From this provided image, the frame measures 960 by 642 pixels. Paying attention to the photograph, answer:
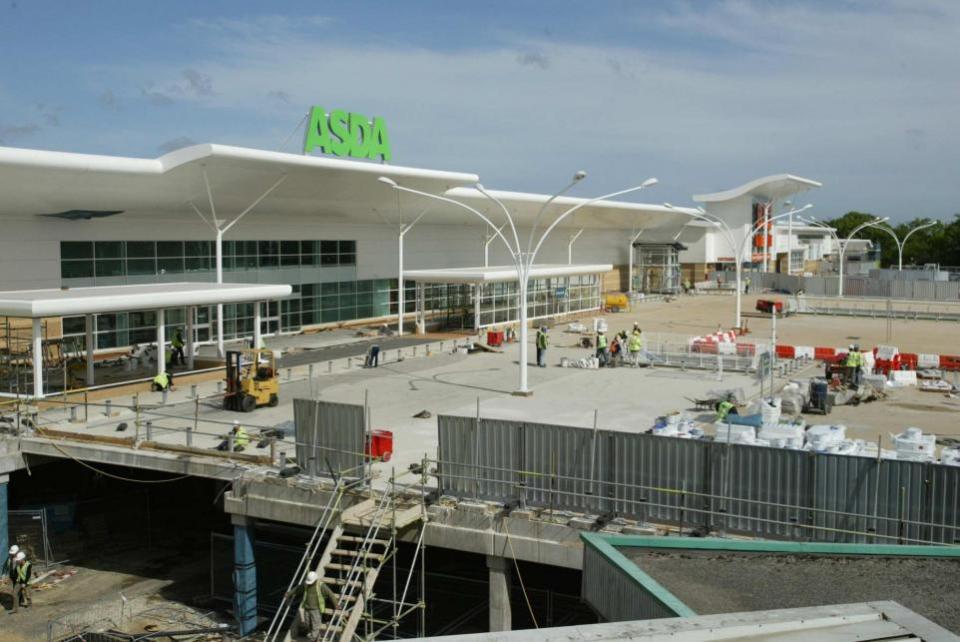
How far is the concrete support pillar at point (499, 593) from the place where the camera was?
659 inches

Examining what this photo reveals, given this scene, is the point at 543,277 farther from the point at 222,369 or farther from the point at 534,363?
the point at 222,369

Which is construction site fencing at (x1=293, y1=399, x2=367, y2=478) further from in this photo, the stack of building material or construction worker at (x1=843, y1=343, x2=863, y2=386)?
construction worker at (x1=843, y1=343, x2=863, y2=386)

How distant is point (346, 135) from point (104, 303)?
17.7m

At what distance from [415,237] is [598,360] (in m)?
22.3

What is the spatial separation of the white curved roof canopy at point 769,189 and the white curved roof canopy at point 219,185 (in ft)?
164

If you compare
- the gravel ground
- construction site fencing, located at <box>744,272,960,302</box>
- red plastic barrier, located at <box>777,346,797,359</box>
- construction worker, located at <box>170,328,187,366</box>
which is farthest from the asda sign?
construction site fencing, located at <box>744,272,960,302</box>

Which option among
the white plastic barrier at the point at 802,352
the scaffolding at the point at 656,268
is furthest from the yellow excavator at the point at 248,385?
the scaffolding at the point at 656,268

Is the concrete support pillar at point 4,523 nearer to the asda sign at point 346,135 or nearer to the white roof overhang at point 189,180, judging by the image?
the white roof overhang at point 189,180

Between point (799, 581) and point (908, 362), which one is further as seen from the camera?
point (908, 362)

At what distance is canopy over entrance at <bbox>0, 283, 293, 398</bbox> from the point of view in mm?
25812

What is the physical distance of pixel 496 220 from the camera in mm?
61875

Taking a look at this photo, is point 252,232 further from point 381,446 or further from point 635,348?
point 381,446

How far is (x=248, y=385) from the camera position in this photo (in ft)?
87.5

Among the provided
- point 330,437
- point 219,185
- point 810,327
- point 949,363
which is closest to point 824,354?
point 949,363
